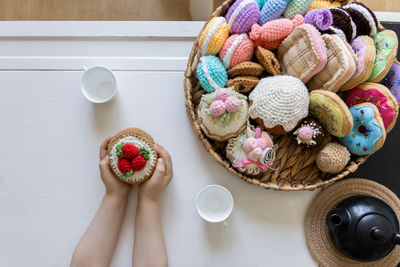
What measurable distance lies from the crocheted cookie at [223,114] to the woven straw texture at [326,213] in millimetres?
291

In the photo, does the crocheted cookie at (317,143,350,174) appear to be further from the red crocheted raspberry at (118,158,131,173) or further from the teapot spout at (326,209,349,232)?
the red crocheted raspberry at (118,158,131,173)

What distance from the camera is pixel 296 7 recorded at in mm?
740

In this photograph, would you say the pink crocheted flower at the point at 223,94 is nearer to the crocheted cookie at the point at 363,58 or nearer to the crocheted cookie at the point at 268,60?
the crocheted cookie at the point at 268,60

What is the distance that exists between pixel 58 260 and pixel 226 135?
21.1 inches

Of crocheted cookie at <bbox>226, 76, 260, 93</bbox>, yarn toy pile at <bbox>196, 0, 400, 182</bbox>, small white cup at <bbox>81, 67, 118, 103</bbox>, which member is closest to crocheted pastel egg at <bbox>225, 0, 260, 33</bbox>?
yarn toy pile at <bbox>196, 0, 400, 182</bbox>

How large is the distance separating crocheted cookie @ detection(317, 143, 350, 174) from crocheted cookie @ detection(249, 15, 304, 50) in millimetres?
284

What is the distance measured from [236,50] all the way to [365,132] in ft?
1.17

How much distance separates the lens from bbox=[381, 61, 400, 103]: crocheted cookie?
0.76m

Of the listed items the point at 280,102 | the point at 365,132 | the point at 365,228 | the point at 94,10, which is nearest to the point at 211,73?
the point at 280,102

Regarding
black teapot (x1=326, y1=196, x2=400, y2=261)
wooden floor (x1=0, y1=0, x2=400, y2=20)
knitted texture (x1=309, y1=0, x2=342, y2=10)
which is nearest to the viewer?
black teapot (x1=326, y1=196, x2=400, y2=261)

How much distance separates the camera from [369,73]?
0.72 metres

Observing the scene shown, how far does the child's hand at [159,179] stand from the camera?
754mm

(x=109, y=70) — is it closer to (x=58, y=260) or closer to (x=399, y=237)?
(x=58, y=260)

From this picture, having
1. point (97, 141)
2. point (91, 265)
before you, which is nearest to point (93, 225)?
point (91, 265)
